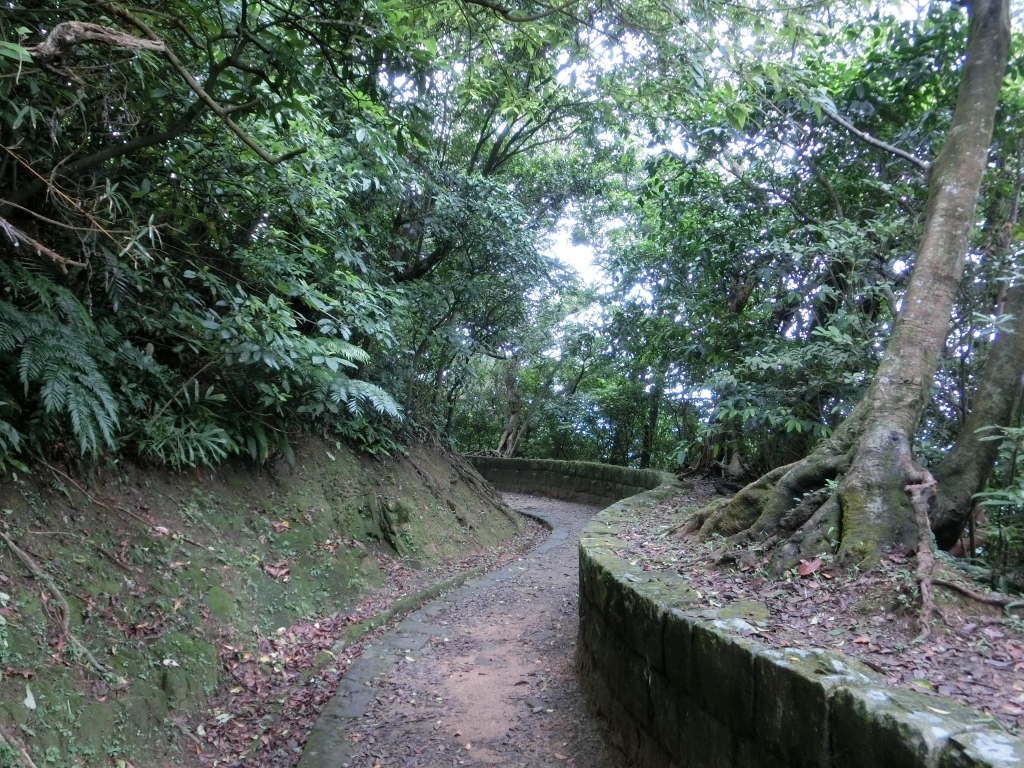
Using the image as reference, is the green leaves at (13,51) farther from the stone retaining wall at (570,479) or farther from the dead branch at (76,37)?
the stone retaining wall at (570,479)

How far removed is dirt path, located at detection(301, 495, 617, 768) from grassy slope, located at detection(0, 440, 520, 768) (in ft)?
2.98

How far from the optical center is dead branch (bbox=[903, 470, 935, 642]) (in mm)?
2600

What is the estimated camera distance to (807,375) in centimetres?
619

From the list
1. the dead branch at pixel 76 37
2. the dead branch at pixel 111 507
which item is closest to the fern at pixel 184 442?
the dead branch at pixel 111 507

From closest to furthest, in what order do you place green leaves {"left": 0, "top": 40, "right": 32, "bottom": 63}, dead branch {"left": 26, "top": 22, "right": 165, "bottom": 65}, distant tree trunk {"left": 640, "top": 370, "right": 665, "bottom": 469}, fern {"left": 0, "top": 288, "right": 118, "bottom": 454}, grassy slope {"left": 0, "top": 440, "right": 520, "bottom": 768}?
green leaves {"left": 0, "top": 40, "right": 32, "bottom": 63} → dead branch {"left": 26, "top": 22, "right": 165, "bottom": 65} → grassy slope {"left": 0, "top": 440, "right": 520, "bottom": 768} → fern {"left": 0, "top": 288, "right": 118, "bottom": 454} → distant tree trunk {"left": 640, "top": 370, "right": 665, "bottom": 469}

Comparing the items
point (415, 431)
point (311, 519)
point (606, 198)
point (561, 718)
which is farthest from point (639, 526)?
point (606, 198)

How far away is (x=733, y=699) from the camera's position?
253 centimetres

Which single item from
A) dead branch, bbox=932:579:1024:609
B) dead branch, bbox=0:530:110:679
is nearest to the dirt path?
dead branch, bbox=0:530:110:679

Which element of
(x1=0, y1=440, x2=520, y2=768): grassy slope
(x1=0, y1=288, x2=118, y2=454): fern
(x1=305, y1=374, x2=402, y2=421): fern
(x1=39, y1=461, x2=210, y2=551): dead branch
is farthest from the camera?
(x1=305, y1=374, x2=402, y2=421): fern

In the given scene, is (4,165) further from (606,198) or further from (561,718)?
(606,198)

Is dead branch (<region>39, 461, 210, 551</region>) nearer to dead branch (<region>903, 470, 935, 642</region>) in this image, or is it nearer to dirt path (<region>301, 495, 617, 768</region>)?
dirt path (<region>301, 495, 617, 768</region>)

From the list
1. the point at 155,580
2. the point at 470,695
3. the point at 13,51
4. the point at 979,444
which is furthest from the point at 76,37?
the point at 979,444

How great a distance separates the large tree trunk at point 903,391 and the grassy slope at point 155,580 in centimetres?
373

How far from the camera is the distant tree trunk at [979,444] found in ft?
11.9
